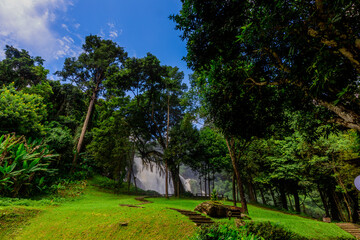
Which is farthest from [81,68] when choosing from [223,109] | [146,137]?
[223,109]

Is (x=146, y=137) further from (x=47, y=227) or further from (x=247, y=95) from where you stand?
(x=247, y=95)

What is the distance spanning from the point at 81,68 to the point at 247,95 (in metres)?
23.8

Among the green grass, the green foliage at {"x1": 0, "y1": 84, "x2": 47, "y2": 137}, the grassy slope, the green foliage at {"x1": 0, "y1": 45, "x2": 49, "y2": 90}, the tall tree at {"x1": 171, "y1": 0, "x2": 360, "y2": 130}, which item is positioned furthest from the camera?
the green foliage at {"x1": 0, "y1": 45, "x2": 49, "y2": 90}

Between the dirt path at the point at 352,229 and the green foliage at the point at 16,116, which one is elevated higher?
the green foliage at the point at 16,116

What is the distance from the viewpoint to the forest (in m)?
3.97

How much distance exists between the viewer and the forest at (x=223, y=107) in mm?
3973

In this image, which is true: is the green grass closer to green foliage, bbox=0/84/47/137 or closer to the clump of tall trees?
the clump of tall trees

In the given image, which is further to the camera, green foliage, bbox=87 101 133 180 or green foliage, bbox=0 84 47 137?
green foliage, bbox=87 101 133 180

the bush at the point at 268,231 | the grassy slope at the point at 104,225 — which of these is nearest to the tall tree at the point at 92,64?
the grassy slope at the point at 104,225

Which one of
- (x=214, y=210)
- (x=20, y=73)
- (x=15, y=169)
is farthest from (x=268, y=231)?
(x=20, y=73)

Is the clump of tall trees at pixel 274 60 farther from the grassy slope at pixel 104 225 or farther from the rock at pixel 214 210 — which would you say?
the grassy slope at pixel 104 225

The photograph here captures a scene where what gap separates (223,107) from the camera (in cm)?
720

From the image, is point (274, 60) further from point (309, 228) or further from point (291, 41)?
point (309, 228)

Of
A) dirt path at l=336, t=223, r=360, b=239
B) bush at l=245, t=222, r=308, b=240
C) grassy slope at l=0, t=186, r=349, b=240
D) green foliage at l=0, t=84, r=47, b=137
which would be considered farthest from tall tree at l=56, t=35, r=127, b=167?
dirt path at l=336, t=223, r=360, b=239
